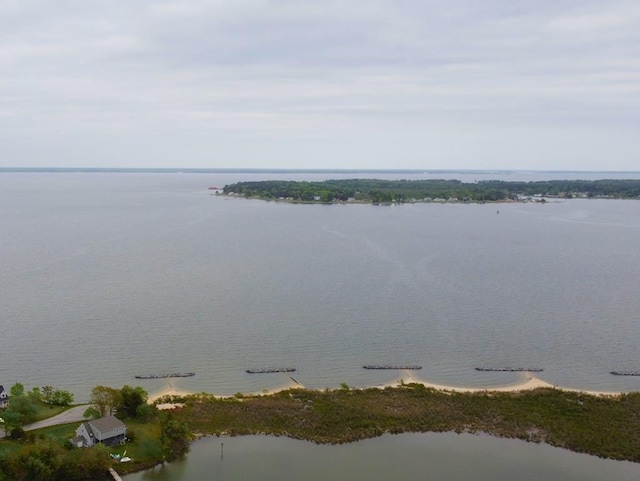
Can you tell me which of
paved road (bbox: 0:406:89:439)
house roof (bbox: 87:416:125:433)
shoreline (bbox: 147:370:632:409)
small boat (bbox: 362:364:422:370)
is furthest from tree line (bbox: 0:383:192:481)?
small boat (bbox: 362:364:422:370)

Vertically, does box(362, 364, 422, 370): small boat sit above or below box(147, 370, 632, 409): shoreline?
above

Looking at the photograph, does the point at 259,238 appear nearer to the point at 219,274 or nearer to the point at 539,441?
the point at 219,274

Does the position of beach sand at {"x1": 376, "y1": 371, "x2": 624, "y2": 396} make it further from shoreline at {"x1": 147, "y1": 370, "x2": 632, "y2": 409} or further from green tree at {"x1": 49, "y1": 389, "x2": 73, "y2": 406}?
green tree at {"x1": 49, "y1": 389, "x2": 73, "y2": 406}

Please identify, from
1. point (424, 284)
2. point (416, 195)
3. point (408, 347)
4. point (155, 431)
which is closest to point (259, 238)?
point (424, 284)

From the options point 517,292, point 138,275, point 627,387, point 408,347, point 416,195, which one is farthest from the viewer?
point 416,195

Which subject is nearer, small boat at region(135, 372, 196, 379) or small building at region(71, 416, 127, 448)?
small building at region(71, 416, 127, 448)

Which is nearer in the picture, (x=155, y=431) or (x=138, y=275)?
(x=155, y=431)

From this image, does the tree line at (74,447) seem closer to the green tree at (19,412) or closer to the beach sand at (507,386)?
the green tree at (19,412)
